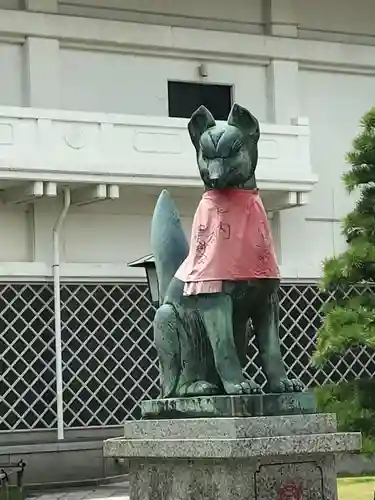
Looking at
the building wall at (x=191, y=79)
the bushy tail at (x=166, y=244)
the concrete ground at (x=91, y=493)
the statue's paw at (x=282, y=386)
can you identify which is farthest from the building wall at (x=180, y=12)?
the statue's paw at (x=282, y=386)

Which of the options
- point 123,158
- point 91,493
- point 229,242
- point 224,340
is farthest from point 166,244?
point 123,158

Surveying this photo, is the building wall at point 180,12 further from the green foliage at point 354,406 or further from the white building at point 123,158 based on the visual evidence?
the green foliage at point 354,406

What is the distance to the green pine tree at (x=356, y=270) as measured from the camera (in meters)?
11.8

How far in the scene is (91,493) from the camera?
15.8m

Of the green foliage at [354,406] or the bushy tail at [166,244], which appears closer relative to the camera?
the bushy tail at [166,244]

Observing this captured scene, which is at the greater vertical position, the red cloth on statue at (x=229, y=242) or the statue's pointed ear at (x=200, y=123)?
the statue's pointed ear at (x=200, y=123)

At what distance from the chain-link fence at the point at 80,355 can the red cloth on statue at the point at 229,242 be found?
33.0 ft

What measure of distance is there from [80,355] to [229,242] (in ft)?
35.4

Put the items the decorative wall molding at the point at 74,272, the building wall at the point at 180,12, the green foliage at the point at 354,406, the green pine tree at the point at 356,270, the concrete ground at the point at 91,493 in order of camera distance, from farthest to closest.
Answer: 1. the building wall at the point at 180,12
2. the decorative wall molding at the point at 74,272
3. the concrete ground at the point at 91,493
4. the green foliage at the point at 354,406
5. the green pine tree at the point at 356,270

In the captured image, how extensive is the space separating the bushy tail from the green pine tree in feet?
14.3

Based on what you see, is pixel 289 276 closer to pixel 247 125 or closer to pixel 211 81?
pixel 211 81

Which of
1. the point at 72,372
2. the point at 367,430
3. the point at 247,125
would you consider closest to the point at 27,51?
the point at 72,372

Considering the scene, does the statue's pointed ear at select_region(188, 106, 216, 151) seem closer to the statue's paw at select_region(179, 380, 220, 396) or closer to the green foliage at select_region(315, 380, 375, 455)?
the statue's paw at select_region(179, 380, 220, 396)

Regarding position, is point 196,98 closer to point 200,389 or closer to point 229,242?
point 229,242
